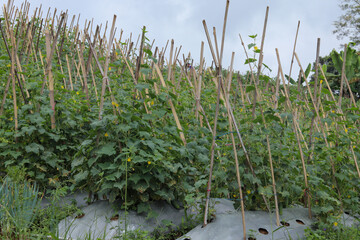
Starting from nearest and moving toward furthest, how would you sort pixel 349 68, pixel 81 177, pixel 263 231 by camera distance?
1. pixel 263 231
2. pixel 81 177
3. pixel 349 68

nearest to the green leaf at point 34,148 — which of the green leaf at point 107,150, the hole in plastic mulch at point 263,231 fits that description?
the green leaf at point 107,150

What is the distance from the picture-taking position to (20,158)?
3.69m

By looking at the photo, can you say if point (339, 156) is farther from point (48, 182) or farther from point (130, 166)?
point (48, 182)

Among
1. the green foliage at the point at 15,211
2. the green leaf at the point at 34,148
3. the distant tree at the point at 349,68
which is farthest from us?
the distant tree at the point at 349,68

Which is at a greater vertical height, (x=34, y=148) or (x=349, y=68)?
(x=349, y=68)

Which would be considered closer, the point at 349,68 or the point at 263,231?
the point at 263,231

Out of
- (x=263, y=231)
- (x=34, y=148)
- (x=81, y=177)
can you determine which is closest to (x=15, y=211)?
(x=81, y=177)

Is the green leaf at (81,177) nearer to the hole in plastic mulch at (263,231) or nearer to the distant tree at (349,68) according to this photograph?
the hole in plastic mulch at (263,231)

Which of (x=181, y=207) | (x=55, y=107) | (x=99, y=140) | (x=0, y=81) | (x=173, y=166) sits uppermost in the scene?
(x=0, y=81)

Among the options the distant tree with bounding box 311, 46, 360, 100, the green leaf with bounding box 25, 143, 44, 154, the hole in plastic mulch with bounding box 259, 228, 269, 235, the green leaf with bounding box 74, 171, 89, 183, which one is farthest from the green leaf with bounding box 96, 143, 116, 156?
the distant tree with bounding box 311, 46, 360, 100

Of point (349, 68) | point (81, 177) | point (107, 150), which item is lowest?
point (81, 177)

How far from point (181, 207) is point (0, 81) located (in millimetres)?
2948

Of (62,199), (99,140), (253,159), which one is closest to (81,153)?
(99,140)

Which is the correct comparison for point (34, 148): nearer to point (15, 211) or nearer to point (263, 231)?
point (15, 211)
